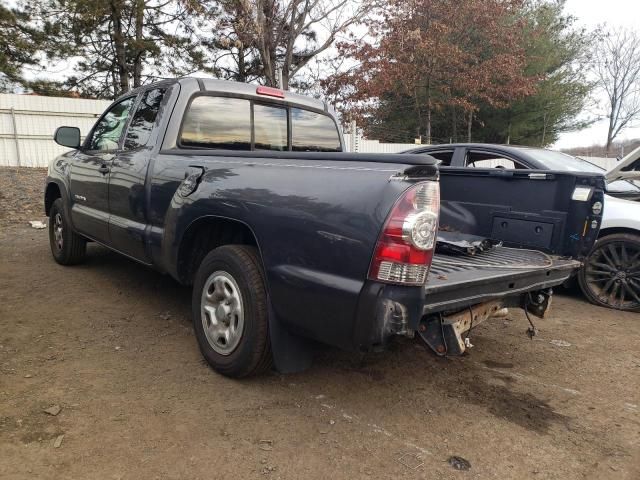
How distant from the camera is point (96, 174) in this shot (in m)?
4.48

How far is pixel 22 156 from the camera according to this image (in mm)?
13656

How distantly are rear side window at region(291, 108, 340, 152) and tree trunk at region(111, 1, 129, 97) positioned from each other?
1440 cm

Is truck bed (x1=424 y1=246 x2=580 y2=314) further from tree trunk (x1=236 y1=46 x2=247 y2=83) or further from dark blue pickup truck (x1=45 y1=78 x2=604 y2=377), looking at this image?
tree trunk (x1=236 y1=46 x2=247 y2=83)

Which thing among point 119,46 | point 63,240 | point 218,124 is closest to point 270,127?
point 218,124

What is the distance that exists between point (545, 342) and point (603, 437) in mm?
1477

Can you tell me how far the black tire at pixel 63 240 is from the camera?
5.41m

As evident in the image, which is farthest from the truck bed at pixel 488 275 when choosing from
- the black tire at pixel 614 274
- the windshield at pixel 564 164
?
the windshield at pixel 564 164

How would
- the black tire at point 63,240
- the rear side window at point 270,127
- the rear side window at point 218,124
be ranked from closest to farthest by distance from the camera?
the rear side window at point 218,124 < the rear side window at point 270,127 < the black tire at point 63,240

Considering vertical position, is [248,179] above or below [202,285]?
above

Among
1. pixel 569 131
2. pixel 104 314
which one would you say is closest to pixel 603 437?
pixel 104 314

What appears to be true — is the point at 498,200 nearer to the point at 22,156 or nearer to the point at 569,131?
the point at 22,156

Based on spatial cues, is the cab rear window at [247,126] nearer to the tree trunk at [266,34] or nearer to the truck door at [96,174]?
the truck door at [96,174]

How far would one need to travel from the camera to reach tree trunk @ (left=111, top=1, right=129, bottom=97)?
1608 centimetres

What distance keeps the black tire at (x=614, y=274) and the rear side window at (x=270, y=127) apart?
11.1 ft
